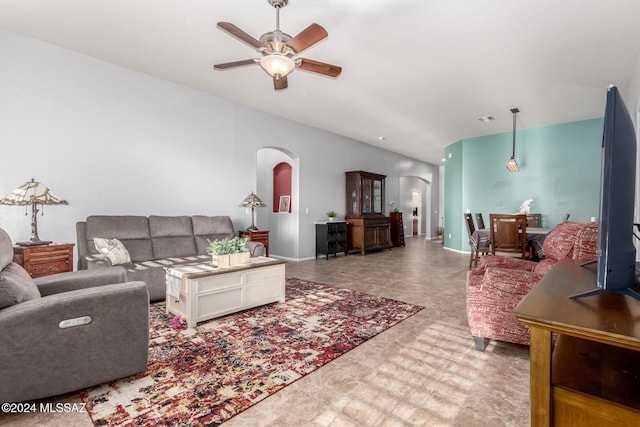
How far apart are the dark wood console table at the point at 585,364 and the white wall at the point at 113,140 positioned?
4.63 meters

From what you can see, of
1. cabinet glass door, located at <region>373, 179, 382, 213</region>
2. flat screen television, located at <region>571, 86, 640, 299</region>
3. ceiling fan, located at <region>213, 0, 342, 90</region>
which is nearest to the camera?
flat screen television, located at <region>571, 86, 640, 299</region>

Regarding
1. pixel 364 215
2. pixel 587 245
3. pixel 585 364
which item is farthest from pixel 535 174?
pixel 585 364

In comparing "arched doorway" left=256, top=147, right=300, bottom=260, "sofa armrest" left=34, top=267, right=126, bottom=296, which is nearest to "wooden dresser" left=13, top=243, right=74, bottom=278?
"sofa armrest" left=34, top=267, right=126, bottom=296

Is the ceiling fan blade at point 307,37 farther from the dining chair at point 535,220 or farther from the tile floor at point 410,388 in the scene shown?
the dining chair at point 535,220

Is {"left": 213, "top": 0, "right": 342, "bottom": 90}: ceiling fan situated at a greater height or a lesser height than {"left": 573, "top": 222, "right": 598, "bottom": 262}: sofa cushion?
greater

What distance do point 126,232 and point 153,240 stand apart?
1.07 feet

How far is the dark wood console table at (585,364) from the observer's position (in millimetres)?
800

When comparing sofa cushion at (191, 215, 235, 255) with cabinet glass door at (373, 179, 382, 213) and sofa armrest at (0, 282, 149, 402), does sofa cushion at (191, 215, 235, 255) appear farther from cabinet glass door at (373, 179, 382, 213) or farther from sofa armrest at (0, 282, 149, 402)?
cabinet glass door at (373, 179, 382, 213)

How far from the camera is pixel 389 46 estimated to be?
11.0 ft

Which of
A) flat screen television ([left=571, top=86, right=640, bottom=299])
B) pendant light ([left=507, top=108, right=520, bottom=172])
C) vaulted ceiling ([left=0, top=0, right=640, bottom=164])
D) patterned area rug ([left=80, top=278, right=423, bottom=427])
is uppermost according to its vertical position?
vaulted ceiling ([left=0, top=0, right=640, bottom=164])

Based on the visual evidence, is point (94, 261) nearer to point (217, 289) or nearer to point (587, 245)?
point (217, 289)

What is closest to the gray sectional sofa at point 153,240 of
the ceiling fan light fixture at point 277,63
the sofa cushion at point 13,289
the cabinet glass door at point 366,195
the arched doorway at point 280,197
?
the sofa cushion at point 13,289

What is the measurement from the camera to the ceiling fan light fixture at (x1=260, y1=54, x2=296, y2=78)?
2496 mm

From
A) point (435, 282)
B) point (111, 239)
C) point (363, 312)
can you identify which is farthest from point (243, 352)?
point (435, 282)
